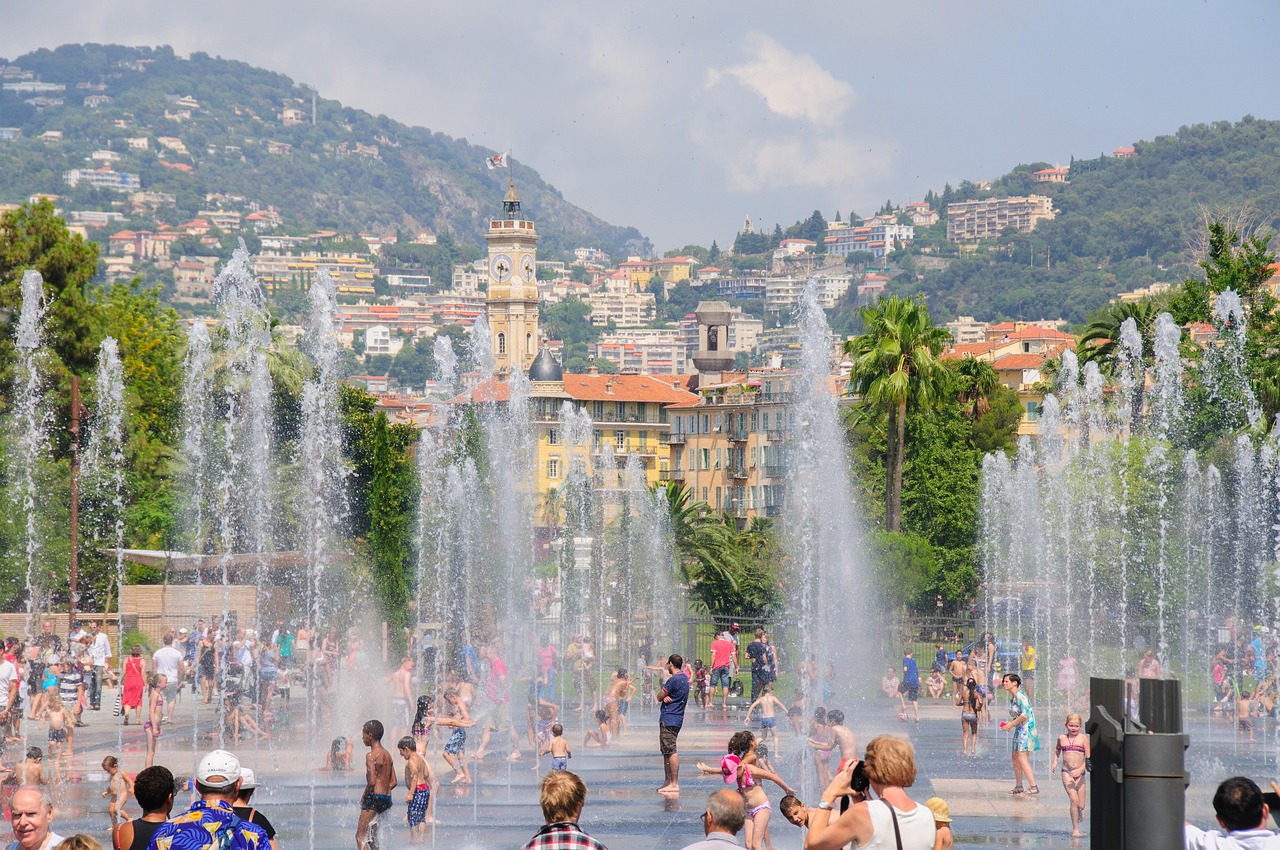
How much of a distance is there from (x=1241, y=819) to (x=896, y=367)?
41.2 metres

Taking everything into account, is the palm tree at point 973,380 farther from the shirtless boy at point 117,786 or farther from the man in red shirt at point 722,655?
the shirtless boy at point 117,786

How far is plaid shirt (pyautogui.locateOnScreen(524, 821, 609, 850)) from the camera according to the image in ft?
21.6

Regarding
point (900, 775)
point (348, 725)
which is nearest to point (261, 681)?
point (348, 725)

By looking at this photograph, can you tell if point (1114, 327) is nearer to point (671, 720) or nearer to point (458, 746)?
point (671, 720)

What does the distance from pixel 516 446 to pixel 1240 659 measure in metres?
20.9

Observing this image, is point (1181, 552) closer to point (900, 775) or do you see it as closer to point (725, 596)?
point (725, 596)

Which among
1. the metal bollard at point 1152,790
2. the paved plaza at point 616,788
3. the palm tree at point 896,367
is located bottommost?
the paved plaza at point 616,788

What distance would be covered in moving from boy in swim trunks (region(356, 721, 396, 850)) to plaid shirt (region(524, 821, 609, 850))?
20.6ft

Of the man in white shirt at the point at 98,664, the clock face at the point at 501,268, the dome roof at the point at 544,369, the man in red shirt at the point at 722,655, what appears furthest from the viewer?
the clock face at the point at 501,268

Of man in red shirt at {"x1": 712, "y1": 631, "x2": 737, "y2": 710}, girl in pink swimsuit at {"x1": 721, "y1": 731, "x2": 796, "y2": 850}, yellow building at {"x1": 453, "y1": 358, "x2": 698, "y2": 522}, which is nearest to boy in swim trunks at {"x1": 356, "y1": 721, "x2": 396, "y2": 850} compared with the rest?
girl in pink swimsuit at {"x1": 721, "y1": 731, "x2": 796, "y2": 850}

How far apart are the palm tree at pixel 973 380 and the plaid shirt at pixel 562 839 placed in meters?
54.4

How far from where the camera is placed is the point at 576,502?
51594mm

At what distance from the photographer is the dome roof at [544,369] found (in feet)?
440

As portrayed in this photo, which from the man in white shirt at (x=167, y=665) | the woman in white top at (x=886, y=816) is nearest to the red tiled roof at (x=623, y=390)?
the man in white shirt at (x=167, y=665)
